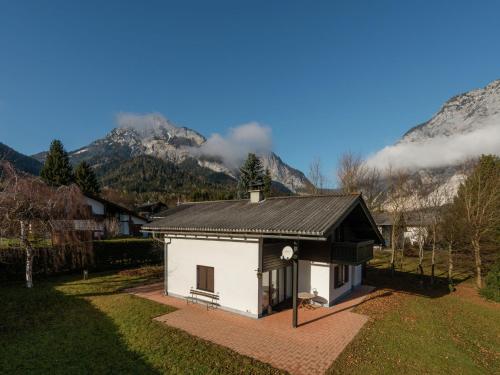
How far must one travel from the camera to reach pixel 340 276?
15516 mm

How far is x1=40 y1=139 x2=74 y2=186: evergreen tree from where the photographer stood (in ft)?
160

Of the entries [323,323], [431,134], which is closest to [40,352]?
[323,323]

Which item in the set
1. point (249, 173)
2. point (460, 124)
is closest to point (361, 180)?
point (249, 173)

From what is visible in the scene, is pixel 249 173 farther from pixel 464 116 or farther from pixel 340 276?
pixel 464 116

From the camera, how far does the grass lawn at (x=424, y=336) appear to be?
839 centimetres

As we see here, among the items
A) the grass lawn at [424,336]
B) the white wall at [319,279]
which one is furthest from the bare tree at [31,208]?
the grass lawn at [424,336]

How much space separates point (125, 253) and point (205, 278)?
44.9 feet

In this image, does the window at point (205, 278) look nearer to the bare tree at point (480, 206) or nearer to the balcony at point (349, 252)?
the balcony at point (349, 252)

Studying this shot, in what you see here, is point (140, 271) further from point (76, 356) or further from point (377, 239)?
point (377, 239)

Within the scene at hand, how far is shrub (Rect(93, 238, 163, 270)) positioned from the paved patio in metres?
10.7

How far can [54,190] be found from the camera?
16.7 m

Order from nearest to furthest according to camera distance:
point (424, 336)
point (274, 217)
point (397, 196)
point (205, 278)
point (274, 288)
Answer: point (424, 336), point (274, 217), point (274, 288), point (205, 278), point (397, 196)

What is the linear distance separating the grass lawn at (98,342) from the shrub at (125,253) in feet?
25.5

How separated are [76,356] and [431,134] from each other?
654 ft
